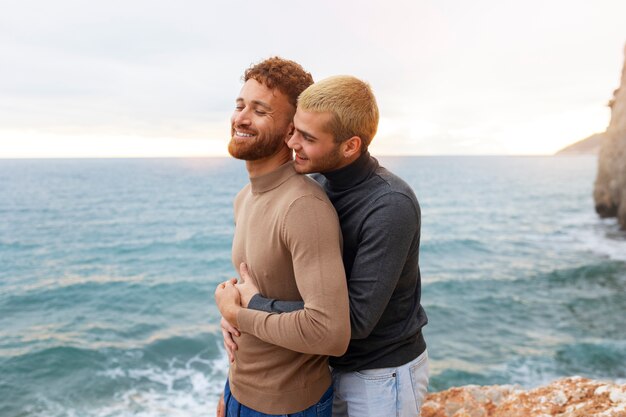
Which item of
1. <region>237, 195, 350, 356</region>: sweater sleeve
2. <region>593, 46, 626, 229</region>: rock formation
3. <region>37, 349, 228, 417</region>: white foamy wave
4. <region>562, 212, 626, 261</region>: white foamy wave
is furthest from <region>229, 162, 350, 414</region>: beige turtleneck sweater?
<region>593, 46, 626, 229</region>: rock formation

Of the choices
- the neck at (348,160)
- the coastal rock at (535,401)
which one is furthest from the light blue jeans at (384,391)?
the coastal rock at (535,401)

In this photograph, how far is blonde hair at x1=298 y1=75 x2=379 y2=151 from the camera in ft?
7.82

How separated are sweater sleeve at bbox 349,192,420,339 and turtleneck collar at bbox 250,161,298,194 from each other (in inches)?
22.6

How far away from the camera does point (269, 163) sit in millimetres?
2770

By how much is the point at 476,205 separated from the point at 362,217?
57.0m

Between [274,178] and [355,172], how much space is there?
0.48 metres

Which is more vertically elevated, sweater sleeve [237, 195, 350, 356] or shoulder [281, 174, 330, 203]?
shoulder [281, 174, 330, 203]

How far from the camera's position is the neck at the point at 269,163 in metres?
2.76

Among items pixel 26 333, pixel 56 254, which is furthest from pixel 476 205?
pixel 26 333

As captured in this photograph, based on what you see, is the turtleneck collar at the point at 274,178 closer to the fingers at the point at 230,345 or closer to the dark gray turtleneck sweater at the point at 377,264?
the dark gray turtleneck sweater at the point at 377,264

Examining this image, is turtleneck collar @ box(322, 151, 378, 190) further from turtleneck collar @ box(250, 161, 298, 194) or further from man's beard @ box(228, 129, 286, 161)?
man's beard @ box(228, 129, 286, 161)

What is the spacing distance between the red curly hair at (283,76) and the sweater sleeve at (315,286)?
0.80 m

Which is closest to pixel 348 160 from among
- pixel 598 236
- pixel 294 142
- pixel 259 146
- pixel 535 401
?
pixel 294 142

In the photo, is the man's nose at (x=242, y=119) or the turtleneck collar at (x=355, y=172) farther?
the man's nose at (x=242, y=119)
